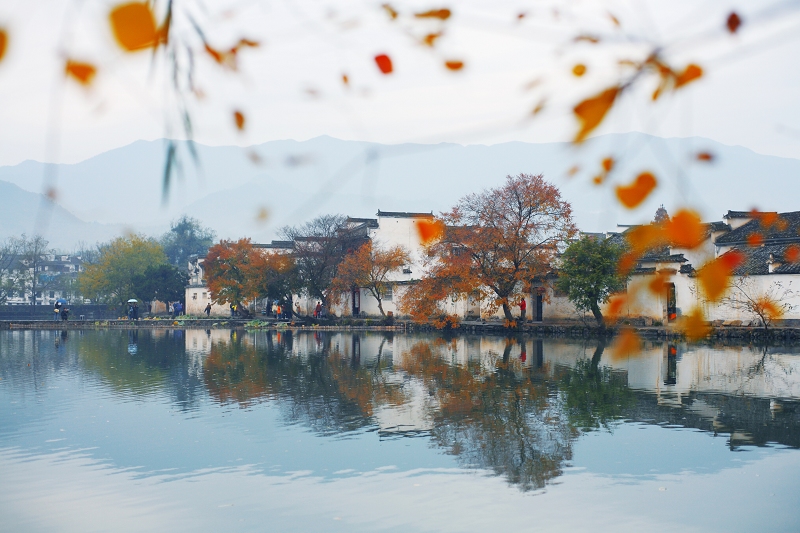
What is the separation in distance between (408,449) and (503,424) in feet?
6.28

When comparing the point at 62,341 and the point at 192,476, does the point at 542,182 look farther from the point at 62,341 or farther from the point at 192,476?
the point at 192,476

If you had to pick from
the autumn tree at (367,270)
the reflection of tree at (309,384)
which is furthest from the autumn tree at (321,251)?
the reflection of tree at (309,384)

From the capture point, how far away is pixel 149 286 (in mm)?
51781

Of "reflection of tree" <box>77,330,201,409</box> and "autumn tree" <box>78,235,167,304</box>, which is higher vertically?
"autumn tree" <box>78,235,167,304</box>

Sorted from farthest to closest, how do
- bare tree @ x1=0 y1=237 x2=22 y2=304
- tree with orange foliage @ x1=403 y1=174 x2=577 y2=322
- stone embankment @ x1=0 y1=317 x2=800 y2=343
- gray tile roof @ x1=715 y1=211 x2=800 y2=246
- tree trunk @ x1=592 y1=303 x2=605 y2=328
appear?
bare tree @ x1=0 y1=237 x2=22 y2=304 → tree with orange foliage @ x1=403 y1=174 x2=577 y2=322 → tree trunk @ x1=592 y1=303 x2=605 y2=328 → gray tile roof @ x1=715 y1=211 x2=800 y2=246 → stone embankment @ x1=0 y1=317 x2=800 y2=343

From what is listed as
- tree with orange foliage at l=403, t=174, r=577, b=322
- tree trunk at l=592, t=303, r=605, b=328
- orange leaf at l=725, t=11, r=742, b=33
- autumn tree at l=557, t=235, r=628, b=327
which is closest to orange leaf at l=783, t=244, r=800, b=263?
autumn tree at l=557, t=235, r=628, b=327

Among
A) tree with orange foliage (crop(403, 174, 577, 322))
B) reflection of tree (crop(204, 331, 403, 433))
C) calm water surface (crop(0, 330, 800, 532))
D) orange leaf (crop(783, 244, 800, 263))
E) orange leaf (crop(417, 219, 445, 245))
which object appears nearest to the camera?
orange leaf (crop(417, 219, 445, 245))

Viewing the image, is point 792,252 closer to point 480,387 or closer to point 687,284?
point 480,387

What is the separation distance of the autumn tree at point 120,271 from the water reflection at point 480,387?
29550mm

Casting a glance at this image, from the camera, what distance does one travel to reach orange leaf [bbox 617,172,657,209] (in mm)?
2699

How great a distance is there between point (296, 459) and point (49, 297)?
267ft

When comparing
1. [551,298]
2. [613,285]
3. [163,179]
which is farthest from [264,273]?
[163,179]

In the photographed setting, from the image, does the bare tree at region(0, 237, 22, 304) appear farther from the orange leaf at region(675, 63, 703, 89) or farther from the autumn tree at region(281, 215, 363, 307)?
the orange leaf at region(675, 63, 703, 89)

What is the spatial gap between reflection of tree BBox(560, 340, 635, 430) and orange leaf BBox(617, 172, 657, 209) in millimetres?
8056
